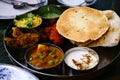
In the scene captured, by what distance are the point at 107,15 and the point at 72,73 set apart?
1.28 ft

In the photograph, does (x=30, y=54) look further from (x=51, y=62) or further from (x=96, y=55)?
(x=96, y=55)

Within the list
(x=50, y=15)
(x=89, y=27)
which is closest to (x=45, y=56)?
(x=89, y=27)

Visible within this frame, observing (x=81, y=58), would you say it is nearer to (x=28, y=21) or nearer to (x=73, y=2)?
(x=28, y=21)

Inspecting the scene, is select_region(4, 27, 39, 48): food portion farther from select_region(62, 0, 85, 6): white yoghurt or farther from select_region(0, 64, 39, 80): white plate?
select_region(62, 0, 85, 6): white yoghurt

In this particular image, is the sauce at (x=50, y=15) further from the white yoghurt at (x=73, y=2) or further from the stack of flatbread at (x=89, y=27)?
the white yoghurt at (x=73, y=2)

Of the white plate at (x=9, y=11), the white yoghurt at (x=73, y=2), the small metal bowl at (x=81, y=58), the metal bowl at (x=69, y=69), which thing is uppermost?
the white plate at (x=9, y=11)

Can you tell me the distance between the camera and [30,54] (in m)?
1.01

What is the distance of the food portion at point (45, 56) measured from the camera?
95cm

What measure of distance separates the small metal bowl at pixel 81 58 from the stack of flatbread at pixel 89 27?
0.15 feet

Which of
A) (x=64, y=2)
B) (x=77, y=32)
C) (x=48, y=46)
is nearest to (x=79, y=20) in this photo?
(x=77, y=32)

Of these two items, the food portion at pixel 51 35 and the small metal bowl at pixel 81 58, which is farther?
the food portion at pixel 51 35

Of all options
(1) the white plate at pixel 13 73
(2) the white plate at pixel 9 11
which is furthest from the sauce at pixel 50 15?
(1) the white plate at pixel 13 73

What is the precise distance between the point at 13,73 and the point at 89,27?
40 centimetres

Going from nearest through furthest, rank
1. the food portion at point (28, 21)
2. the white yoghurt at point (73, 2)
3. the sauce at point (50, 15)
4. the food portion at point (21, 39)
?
1. the food portion at point (21, 39)
2. the food portion at point (28, 21)
3. the sauce at point (50, 15)
4. the white yoghurt at point (73, 2)
